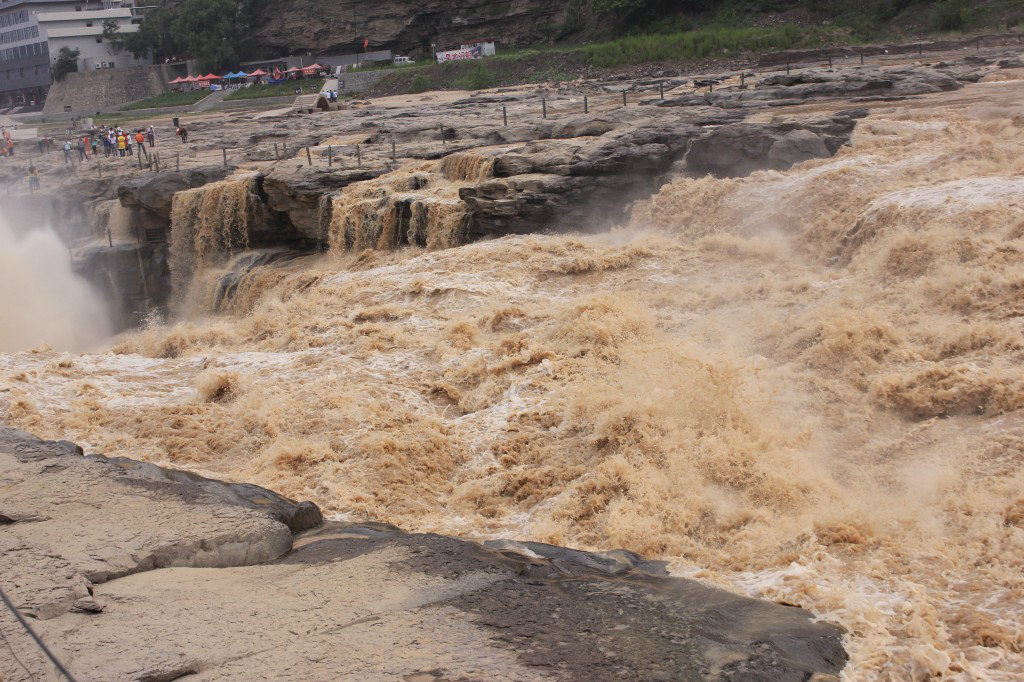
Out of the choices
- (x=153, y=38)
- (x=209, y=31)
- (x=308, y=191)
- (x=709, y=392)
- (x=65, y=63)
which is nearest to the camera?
(x=709, y=392)

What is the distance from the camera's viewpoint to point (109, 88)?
214 ft

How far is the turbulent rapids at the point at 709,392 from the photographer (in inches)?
295

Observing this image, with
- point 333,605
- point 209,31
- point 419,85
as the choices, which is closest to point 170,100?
point 209,31

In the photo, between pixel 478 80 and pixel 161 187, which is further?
pixel 478 80

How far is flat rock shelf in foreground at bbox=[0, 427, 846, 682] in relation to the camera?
18.2 ft

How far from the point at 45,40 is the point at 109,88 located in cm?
824

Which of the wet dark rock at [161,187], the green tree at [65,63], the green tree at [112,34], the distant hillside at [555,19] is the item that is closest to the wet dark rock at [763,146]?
the wet dark rock at [161,187]

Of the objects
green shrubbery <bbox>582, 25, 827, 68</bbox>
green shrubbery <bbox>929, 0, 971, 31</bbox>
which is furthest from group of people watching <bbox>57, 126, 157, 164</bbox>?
green shrubbery <bbox>929, 0, 971, 31</bbox>

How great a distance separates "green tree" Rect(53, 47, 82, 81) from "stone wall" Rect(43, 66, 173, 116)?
1.89 m

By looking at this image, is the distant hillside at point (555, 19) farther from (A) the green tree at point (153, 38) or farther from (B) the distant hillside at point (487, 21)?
(A) the green tree at point (153, 38)

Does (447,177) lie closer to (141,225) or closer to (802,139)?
(802,139)

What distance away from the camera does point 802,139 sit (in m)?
17.5

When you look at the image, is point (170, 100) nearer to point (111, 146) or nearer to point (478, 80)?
point (478, 80)

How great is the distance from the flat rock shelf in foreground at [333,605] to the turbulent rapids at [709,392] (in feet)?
2.72
